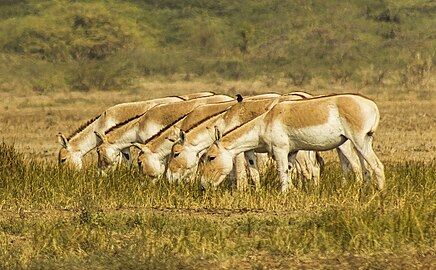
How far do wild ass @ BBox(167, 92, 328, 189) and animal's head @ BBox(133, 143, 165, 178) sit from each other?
484 mm

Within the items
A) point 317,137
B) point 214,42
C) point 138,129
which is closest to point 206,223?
point 317,137

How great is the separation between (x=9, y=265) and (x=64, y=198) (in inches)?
149

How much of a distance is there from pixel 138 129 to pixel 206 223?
16.9ft

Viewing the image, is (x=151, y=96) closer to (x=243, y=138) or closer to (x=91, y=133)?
(x=91, y=133)

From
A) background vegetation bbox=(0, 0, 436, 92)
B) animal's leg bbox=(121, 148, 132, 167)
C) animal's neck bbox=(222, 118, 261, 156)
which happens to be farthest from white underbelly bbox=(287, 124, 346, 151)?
background vegetation bbox=(0, 0, 436, 92)

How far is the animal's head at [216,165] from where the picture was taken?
40.6ft

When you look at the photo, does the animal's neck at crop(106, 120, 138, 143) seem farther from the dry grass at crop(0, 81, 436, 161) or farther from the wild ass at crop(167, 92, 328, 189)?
the dry grass at crop(0, 81, 436, 161)

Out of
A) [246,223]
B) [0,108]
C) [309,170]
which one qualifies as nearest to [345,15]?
[0,108]

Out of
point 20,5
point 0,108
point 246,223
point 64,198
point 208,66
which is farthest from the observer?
point 20,5

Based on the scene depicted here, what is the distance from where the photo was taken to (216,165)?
12.4m

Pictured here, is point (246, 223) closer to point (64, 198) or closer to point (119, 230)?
point (119, 230)

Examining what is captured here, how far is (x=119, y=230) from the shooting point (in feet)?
32.6

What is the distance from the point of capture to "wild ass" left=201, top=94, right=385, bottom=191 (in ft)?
39.1

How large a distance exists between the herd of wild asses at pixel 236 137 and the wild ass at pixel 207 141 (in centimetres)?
1
